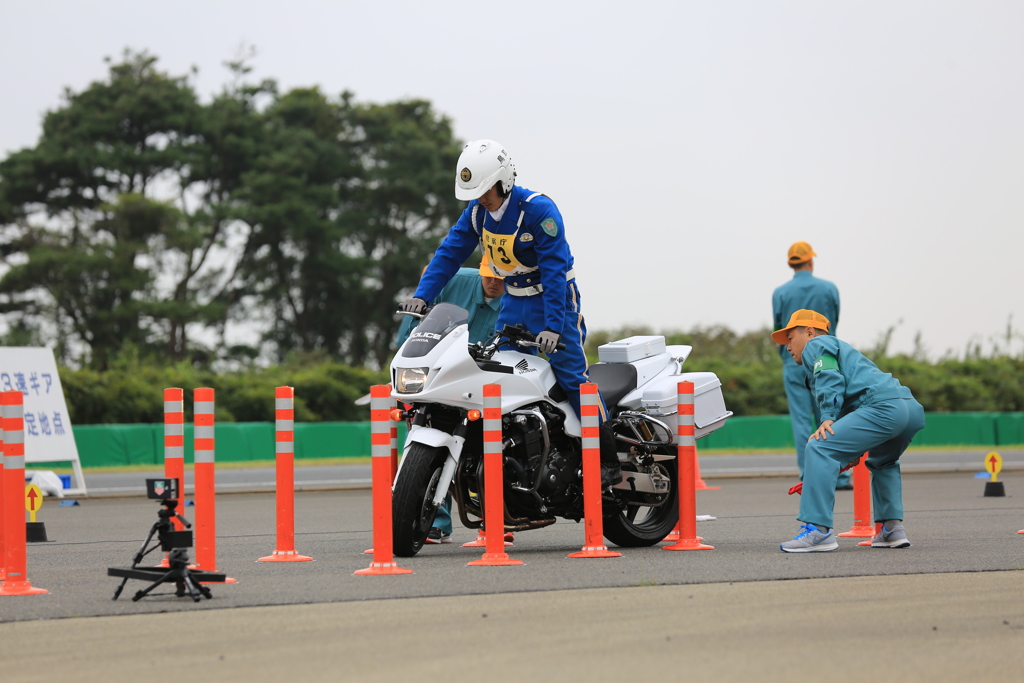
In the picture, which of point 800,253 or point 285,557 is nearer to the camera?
point 285,557

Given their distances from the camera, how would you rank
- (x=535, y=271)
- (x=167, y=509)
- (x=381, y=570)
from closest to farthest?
(x=167, y=509), (x=381, y=570), (x=535, y=271)

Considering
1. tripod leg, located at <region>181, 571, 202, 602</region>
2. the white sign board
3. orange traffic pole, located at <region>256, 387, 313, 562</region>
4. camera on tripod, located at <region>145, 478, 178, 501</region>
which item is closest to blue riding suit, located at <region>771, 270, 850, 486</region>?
A: orange traffic pole, located at <region>256, 387, 313, 562</region>

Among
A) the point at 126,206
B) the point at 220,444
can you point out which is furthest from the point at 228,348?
the point at 220,444

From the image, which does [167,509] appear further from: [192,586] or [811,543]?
[811,543]

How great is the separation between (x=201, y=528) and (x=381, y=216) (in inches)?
1606

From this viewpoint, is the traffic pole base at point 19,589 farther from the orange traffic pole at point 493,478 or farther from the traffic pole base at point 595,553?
the traffic pole base at point 595,553

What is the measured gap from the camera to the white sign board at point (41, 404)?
49.8ft

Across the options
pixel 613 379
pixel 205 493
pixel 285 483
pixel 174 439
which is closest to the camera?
pixel 205 493

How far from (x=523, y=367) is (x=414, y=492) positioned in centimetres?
106

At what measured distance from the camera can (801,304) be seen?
12352 mm

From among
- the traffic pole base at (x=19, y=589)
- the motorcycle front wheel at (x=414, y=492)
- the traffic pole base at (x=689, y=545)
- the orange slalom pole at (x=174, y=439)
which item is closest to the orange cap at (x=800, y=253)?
the traffic pole base at (x=689, y=545)

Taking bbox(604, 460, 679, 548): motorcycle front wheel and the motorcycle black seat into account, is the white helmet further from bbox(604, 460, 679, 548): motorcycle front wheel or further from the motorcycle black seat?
bbox(604, 460, 679, 548): motorcycle front wheel

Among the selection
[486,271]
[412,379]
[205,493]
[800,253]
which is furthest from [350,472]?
[205,493]

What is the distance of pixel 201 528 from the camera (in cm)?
642
